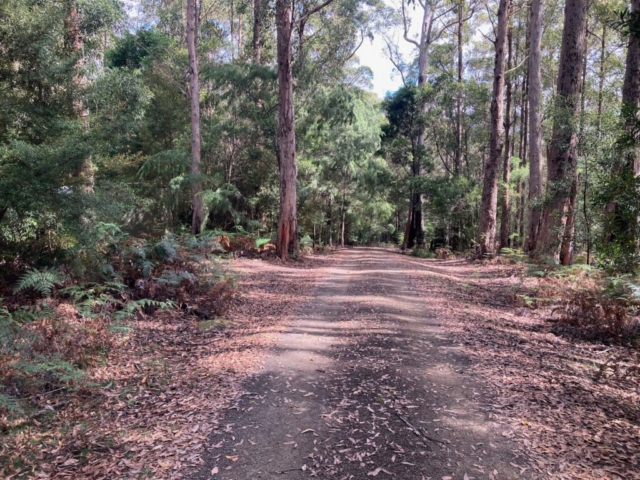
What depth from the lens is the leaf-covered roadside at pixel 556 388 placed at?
10.2 feet

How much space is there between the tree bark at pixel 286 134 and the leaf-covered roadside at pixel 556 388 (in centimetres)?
815

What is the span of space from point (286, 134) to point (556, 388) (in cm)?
1198

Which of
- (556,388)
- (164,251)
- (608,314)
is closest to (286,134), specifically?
(164,251)

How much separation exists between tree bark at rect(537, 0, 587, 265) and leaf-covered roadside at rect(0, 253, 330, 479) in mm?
8601

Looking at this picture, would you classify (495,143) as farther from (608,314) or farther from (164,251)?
(164,251)

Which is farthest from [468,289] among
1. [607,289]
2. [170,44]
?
[170,44]

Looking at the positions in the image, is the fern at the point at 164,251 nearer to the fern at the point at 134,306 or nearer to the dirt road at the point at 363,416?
the fern at the point at 134,306

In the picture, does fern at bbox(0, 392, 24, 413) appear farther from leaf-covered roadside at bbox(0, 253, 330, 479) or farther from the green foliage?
the green foliage

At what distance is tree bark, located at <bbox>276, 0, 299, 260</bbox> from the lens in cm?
1383

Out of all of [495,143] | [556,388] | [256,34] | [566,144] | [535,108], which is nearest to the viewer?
[556,388]

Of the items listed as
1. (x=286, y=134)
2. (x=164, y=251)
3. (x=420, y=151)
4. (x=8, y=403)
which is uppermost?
(x=420, y=151)

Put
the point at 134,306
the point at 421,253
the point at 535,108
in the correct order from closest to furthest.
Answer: the point at 134,306, the point at 535,108, the point at 421,253

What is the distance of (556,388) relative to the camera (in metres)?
4.26

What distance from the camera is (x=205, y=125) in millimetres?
19875
